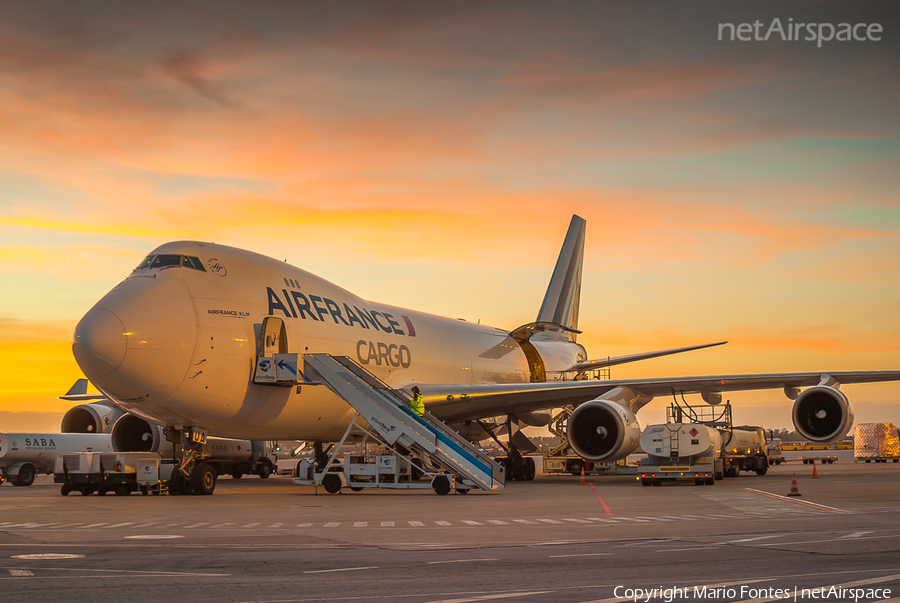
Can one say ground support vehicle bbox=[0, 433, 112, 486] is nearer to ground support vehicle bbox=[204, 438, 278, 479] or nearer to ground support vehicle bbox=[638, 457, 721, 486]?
ground support vehicle bbox=[204, 438, 278, 479]

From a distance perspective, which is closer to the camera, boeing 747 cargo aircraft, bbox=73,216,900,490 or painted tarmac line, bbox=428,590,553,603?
painted tarmac line, bbox=428,590,553,603

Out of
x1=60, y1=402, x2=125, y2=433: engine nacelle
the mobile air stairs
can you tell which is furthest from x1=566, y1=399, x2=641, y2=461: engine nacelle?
x1=60, y1=402, x2=125, y2=433: engine nacelle

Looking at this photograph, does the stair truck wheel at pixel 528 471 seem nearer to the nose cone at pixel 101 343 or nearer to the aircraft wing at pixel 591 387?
the aircraft wing at pixel 591 387

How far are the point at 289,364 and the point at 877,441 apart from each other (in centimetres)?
4271

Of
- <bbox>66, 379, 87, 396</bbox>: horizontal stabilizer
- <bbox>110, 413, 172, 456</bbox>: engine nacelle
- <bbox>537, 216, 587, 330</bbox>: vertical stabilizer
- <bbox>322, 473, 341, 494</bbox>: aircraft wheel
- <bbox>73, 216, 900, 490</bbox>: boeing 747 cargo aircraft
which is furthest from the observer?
<bbox>66, 379, 87, 396</bbox>: horizontal stabilizer

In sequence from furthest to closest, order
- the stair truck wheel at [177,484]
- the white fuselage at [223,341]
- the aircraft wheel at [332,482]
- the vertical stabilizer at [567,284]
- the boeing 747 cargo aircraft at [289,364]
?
the vertical stabilizer at [567,284] < the aircraft wheel at [332,482] < the stair truck wheel at [177,484] < the boeing 747 cargo aircraft at [289,364] < the white fuselage at [223,341]

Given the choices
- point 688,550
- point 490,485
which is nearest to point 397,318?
point 490,485

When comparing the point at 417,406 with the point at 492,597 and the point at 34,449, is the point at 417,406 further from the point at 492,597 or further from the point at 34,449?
the point at 34,449

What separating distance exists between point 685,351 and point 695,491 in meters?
9.78

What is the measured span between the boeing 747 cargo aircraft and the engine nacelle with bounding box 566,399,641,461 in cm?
3

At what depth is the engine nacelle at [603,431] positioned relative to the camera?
23.2 metres

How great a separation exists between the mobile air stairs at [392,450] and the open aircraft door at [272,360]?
2.18 ft

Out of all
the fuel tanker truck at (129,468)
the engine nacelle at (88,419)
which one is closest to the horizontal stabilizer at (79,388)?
the engine nacelle at (88,419)

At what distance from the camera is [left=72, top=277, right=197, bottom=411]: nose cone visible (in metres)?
17.0
